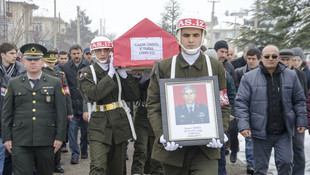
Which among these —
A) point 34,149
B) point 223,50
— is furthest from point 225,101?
point 223,50

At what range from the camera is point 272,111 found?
5.38m

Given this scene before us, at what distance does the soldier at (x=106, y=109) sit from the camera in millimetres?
5281

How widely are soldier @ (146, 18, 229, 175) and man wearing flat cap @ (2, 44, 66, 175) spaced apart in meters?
1.98

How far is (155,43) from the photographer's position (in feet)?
18.3

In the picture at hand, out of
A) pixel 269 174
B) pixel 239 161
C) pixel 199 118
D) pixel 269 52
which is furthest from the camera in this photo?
pixel 239 161

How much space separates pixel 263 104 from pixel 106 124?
7.29 feet

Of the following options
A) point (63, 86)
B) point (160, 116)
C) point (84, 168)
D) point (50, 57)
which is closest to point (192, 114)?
point (160, 116)

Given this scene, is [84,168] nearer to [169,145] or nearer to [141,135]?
[141,135]

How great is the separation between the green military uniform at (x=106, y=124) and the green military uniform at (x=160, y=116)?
157 centimetres

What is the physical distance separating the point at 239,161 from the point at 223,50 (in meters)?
2.61

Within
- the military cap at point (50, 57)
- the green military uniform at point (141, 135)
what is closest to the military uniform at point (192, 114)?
the green military uniform at point (141, 135)

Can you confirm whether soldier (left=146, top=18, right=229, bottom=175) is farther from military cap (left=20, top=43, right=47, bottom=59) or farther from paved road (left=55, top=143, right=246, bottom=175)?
paved road (left=55, top=143, right=246, bottom=175)

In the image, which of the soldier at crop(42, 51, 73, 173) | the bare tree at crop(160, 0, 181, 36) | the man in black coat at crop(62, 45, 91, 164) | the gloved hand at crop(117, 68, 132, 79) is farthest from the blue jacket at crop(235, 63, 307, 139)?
the bare tree at crop(160, 0, 181, 36)

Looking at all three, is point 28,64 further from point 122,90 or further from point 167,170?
point 167,170
